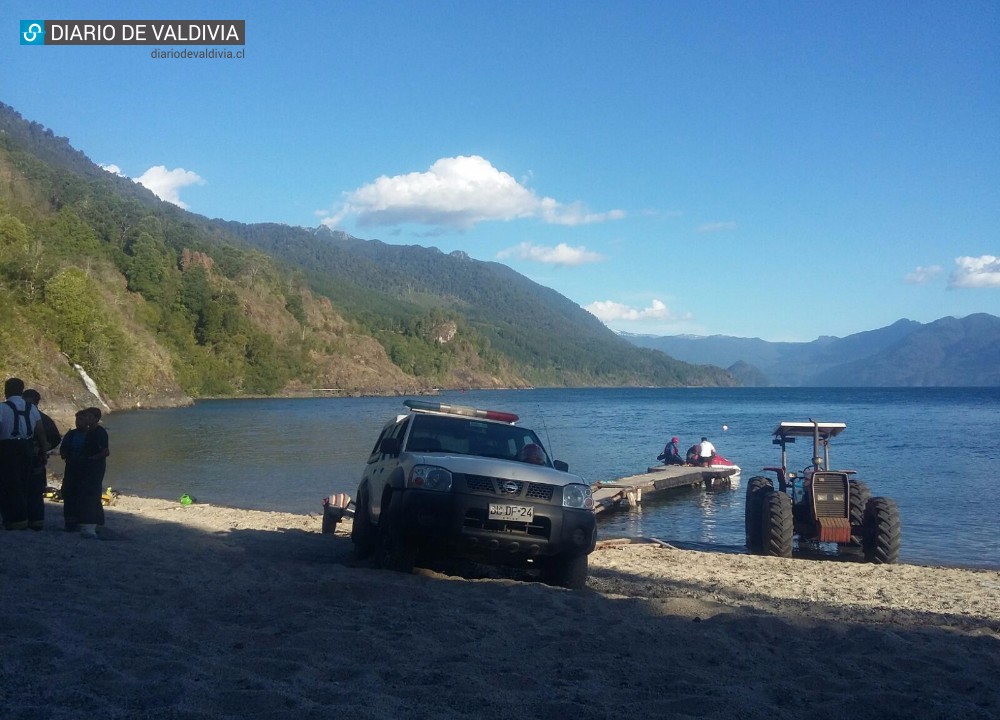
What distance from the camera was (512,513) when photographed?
808cm

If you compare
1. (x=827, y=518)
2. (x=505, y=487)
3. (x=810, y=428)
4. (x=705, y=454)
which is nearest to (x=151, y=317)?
(x=705, y=454)

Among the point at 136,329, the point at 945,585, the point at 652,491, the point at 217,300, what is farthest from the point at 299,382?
the point at 945,585

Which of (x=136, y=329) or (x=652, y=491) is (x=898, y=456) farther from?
(x=136, y=329)

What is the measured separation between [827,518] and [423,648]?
10.2 m

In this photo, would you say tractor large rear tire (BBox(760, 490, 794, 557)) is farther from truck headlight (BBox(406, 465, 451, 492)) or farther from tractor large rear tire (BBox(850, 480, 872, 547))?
truck headlight (BBox(406, 465, 451, 492))

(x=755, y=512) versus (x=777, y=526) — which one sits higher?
(x=755, y=512)

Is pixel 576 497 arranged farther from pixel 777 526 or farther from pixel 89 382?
pixel 89 382

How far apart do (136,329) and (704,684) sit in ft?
296

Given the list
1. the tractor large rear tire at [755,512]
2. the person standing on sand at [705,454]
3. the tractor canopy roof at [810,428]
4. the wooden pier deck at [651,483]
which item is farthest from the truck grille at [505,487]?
the person standing on sand at [705,454]

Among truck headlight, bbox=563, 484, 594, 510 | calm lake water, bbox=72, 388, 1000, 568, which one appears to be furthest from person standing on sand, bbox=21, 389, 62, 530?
truck headlight, bbox=563, 484, 594, 510

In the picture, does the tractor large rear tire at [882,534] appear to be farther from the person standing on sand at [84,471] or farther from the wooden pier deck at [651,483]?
the person standing on sand at [84,471]

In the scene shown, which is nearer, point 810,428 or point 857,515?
point 857,515

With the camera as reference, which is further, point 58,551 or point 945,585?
point 945,585

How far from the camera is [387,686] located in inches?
179
